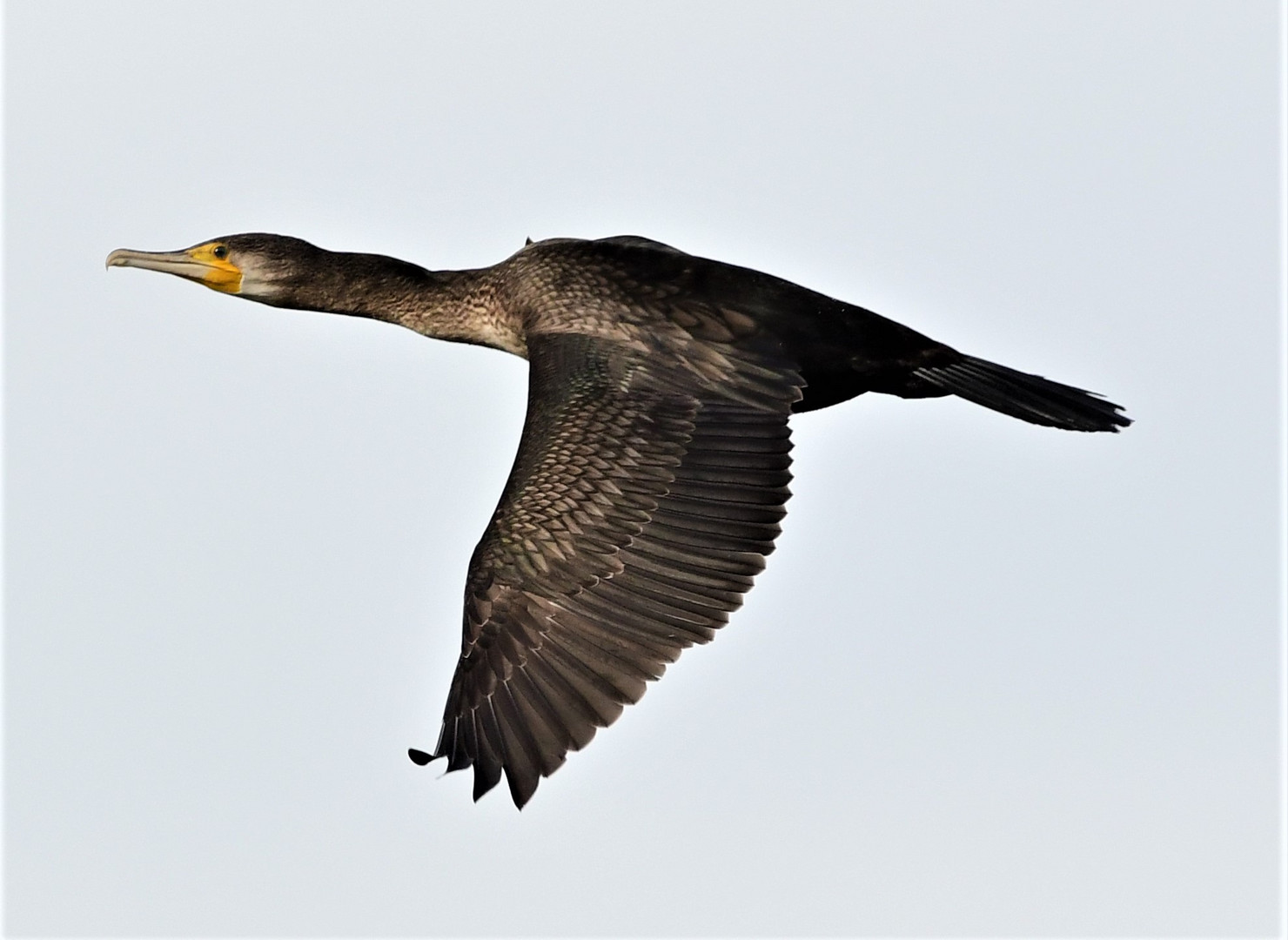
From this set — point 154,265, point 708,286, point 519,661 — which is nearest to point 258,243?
point 154,265

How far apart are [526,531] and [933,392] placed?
2.36 metres

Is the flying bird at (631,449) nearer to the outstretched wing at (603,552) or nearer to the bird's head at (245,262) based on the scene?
the outstretched wing at (603,552)

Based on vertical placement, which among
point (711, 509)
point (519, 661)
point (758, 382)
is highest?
point (758, 382)

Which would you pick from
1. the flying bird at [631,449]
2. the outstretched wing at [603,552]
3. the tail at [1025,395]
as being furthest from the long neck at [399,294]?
the tail at [1025,395]

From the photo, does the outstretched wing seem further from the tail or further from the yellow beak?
the yellow beak

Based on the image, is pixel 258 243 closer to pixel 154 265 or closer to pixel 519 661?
pixel 154 265

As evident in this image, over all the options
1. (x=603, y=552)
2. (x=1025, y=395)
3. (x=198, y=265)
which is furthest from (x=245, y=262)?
(x=1025, y=395)

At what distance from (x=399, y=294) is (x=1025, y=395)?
135 inches

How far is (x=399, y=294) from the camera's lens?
42.6ft

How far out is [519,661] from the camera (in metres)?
10.6

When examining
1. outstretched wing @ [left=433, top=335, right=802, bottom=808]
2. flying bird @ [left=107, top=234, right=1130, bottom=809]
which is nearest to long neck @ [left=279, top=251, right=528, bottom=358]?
flying bird @ [left=107, top=234, right=1130, bottom=809]

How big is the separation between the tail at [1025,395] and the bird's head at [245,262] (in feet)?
11.5

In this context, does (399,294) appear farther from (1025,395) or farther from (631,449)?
(1025,395)

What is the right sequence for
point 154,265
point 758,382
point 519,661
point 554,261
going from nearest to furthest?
point 519,661, point 758,382, point 554,261, point 154,265
